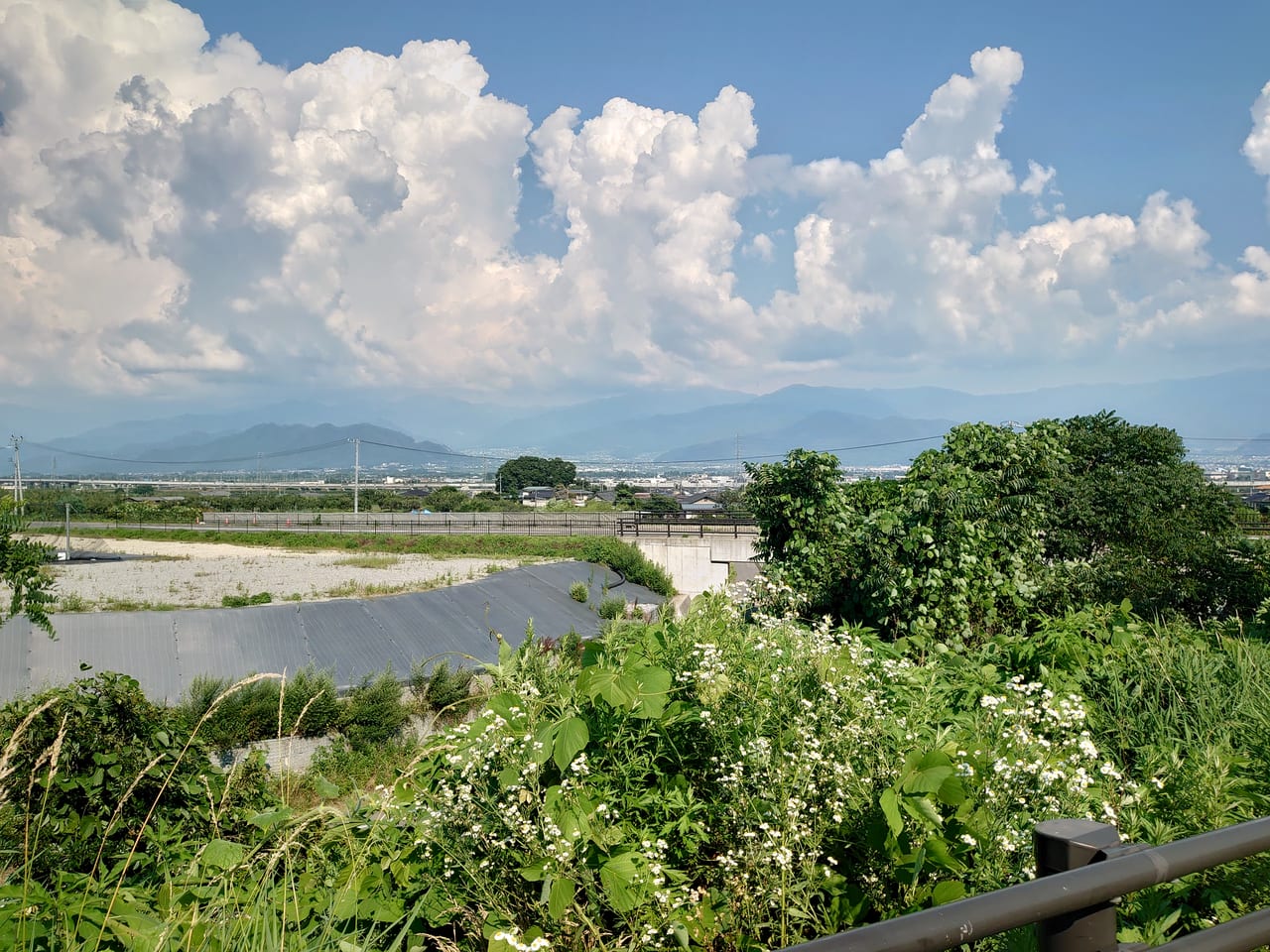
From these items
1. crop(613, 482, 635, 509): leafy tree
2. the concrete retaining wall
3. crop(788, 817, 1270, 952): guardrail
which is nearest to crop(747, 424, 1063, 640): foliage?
crop(788, 817, 1270, 952): guardrail

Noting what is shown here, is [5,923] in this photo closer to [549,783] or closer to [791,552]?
[549,783]

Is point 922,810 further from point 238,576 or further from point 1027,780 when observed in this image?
point 238,576

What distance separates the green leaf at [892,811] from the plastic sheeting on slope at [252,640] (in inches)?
385

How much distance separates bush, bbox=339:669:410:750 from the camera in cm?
1377

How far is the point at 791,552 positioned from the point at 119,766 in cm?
662

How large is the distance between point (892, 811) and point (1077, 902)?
1074mm

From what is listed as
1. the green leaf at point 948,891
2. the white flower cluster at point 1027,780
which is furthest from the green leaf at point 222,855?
the white flower cluster at point 1027,780

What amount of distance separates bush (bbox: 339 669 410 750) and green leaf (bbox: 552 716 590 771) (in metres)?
12.5

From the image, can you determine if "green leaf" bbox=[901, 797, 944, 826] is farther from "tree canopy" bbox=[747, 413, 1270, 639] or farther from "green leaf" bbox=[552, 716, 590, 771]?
"tree canopy" bbox=[747, 413, 1270, 639]

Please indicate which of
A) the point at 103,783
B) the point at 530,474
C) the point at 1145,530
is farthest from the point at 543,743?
the point at 530,474

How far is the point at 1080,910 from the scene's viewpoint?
1188 millimetres

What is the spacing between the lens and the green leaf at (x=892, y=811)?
2125mm

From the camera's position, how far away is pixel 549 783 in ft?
8.40

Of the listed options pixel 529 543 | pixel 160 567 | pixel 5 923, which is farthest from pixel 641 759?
pixel 529 543
